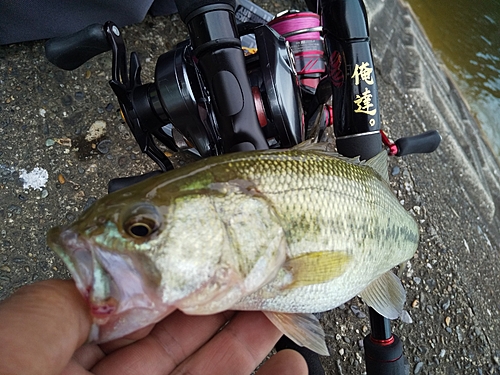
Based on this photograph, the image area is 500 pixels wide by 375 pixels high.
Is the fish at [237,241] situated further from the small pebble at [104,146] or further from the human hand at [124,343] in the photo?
the small pebble at [104,146]

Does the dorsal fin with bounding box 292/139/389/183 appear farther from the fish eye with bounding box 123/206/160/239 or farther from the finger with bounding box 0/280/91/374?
the finger with bounding box 0/280/91/374

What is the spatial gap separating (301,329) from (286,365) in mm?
173

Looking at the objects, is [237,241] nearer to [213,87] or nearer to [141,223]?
[141,223]

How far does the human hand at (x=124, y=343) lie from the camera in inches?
39.8

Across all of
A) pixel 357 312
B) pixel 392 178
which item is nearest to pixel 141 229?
pixel 357 312

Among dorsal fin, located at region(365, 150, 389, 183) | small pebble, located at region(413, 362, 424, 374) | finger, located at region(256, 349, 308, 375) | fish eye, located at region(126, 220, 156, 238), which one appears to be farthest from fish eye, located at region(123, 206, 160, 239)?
small pebble, located at region(413, 362, 424, 374)

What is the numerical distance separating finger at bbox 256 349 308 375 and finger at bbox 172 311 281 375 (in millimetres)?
80

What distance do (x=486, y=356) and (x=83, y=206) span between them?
3153 millimetres

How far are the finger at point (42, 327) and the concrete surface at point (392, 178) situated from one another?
1.18 metres

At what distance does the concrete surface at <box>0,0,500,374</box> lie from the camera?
90.3 inches

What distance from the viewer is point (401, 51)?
4.49 metres

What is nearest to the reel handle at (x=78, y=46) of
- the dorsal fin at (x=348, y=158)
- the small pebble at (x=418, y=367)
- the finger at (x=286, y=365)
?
the dorsal fin at (x=348, y=158)

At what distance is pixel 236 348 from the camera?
5.08ft

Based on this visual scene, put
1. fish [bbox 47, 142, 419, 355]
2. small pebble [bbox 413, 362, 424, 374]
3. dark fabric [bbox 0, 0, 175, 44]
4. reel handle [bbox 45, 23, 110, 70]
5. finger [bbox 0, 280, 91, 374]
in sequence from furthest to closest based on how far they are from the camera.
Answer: small pebble [bbox 413, 362, 424, 374] → dark fabric [bbox 0, 0, 175, 44] → reel handle [bbox 45, 23, 110, 70] → fish [bbox 47, 142, 419, 355] → finger [bbox 0, 280, 91, 374]
